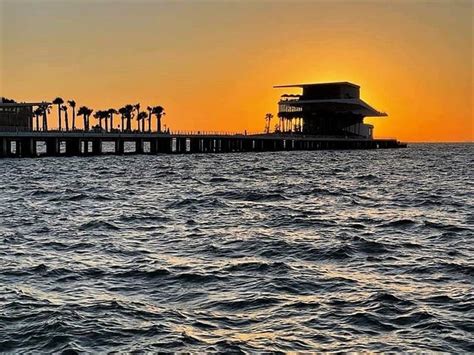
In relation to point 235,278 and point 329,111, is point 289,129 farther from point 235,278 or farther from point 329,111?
point 235,278

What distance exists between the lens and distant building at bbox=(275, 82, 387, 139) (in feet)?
555

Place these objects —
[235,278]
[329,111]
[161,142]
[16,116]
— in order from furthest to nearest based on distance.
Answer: [329,111], [161,142], [16,116], [235,278]

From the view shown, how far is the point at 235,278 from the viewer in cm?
1409

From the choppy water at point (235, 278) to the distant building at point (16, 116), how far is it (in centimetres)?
6738

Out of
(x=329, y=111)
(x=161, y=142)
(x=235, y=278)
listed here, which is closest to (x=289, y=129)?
(x=329, y=111)

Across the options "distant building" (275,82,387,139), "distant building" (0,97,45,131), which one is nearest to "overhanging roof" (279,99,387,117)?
"distant building" (275,82,387,139)

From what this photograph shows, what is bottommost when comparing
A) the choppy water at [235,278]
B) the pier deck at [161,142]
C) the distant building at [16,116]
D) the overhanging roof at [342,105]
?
the choppy water at [235,278]

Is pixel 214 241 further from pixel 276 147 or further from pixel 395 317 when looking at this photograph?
pixel 276 147

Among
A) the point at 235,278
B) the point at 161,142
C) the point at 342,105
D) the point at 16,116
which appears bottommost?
the point at 235,278

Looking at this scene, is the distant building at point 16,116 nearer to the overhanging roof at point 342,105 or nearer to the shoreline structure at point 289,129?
the shoreline structure at point 289,129

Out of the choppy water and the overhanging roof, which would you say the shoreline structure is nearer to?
the overhanging roof

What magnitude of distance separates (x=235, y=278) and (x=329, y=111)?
516ft

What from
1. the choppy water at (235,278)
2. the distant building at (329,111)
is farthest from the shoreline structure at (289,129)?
the choppy water at (235,278)

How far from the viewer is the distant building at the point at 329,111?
169250 mm
